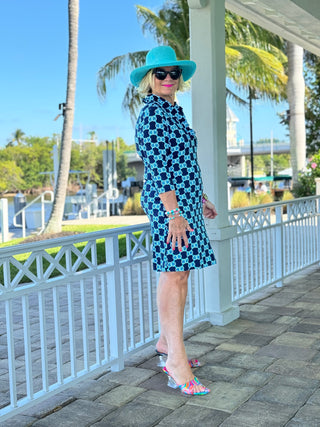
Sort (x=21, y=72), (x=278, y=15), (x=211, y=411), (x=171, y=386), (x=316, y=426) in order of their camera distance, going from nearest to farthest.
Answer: (x=316, y=426), (x=211, y=411), (x=171, y=386), (x=278, y=15), (x=21, y=72)

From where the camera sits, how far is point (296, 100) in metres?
14.8

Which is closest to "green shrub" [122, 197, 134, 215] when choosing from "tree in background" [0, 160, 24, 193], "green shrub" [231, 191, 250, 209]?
"green shrub" [231, 191, 250, 209]

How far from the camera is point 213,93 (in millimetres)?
4051

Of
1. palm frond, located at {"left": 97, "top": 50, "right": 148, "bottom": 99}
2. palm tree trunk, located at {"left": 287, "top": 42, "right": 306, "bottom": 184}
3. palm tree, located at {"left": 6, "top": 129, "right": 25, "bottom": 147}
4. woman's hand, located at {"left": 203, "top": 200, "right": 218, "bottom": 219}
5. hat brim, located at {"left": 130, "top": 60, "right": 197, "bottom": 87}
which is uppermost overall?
palm tree, located at {"left": 6, "top": 129, "right": 25, "bottom": 147}

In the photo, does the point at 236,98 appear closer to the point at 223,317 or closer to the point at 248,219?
the point at 248,219

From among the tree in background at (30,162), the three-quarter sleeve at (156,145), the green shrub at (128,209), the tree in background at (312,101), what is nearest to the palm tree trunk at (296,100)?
the green shrub at (128,209)

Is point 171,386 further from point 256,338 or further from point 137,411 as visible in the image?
point 256,338

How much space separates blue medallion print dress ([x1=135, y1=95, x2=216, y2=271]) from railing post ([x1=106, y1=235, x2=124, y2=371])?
0.26 m

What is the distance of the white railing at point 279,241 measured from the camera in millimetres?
4848

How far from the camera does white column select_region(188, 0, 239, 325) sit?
405cm

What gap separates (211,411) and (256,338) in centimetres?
122

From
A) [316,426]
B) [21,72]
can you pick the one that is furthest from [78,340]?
[21,72]

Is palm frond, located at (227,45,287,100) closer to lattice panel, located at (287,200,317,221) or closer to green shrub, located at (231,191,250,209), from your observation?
green shrub, located at (231,191,250,209)

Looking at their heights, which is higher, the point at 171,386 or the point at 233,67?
the point at 233,67
